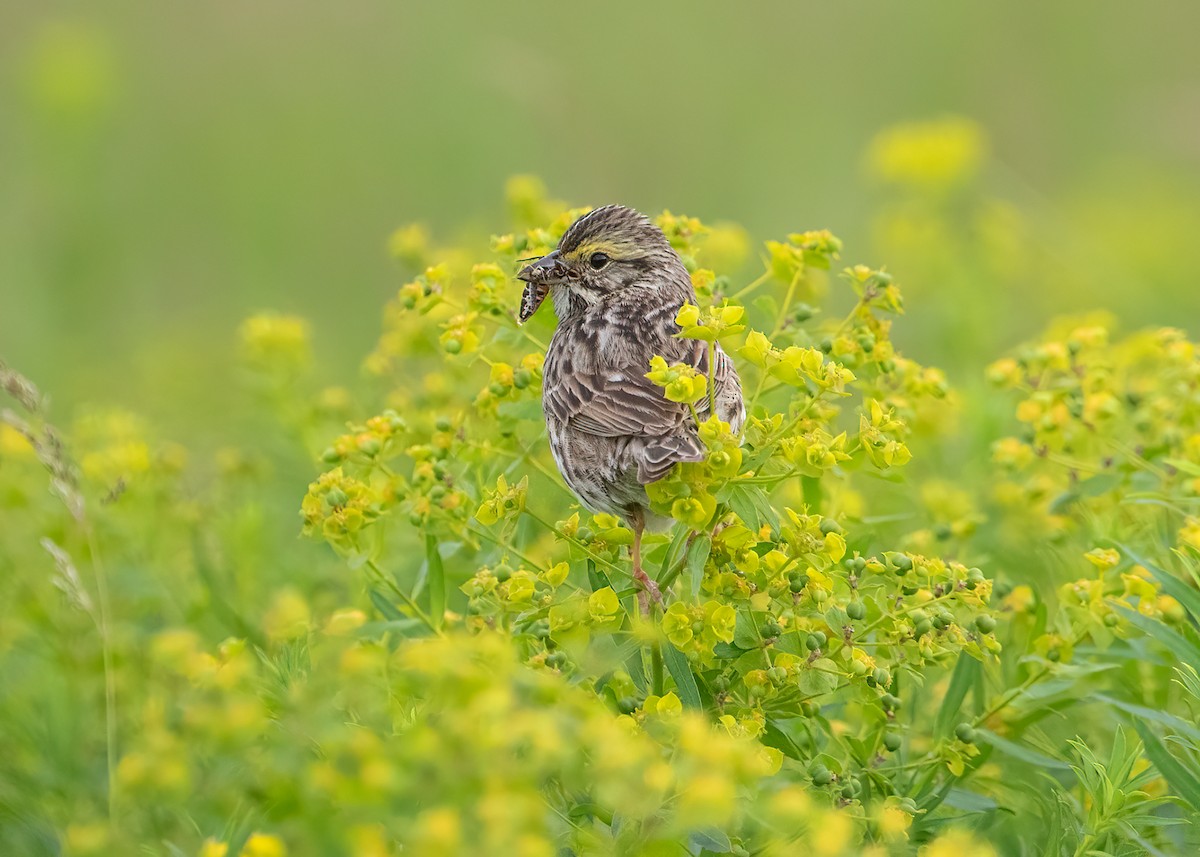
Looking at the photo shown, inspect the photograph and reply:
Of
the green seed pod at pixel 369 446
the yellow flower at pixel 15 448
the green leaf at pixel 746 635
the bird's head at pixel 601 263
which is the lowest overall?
the green leaf at pixel 746 635

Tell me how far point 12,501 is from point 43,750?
870 millimetres

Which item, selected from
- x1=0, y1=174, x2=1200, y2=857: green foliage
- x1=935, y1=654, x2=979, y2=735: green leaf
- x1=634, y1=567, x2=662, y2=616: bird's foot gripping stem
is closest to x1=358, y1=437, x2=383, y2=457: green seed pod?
x1=0, y1=174, x2=1200, y2=857: green foliage

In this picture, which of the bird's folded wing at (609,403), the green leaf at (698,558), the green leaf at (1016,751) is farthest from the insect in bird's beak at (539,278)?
the green leaf at (1016,751)

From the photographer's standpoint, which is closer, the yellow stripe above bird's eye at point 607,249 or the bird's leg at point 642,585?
the bird's leg at point 642,585

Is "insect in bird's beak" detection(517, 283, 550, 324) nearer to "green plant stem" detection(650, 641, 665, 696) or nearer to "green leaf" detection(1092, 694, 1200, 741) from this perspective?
"green plant stem" detection(650, 641, 665, 696)

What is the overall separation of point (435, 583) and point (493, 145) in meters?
6.84

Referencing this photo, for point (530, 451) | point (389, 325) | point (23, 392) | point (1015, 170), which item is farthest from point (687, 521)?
point (1015, 170)

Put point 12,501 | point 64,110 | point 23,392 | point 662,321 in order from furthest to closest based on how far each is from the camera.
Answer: point 64,110
point 12,501
point 662,321
point 23,392

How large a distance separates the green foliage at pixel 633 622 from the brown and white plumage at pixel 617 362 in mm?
94

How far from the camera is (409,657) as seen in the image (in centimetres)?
209

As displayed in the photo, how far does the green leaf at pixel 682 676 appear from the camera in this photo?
2.96 meters

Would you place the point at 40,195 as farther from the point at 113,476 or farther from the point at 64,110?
the point at 113,476

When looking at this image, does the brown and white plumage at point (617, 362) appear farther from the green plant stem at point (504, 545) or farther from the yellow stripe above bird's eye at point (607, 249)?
the green plant stem at point (504, 545)

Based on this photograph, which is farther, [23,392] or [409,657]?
[23,392]
